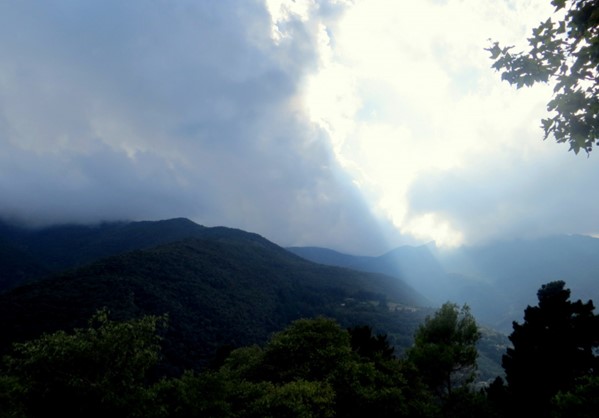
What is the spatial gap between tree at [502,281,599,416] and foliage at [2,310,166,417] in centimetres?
2613

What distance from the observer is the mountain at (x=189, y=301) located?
98.4 m

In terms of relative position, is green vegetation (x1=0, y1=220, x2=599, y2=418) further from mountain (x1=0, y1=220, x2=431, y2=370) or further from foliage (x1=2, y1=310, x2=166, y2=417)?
mountain (x1=0, y1=220, x2=431, y2=370)

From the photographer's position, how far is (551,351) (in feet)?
91.7

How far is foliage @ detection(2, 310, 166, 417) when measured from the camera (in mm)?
17688

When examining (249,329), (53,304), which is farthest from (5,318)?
(249,329)

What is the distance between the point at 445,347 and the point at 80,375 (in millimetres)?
31541

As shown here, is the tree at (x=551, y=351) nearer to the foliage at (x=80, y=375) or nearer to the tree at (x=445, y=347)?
the tree at (x=445, y=347)

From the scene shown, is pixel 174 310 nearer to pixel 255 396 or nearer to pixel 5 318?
pixel 5 318

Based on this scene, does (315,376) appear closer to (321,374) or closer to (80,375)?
(321,374)

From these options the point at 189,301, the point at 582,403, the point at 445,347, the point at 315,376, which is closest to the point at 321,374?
the point at 315,376

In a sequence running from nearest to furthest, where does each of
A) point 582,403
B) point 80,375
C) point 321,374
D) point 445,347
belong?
1. point 582,403
2. point 80,375
3. point 321,374
4. point 445,347

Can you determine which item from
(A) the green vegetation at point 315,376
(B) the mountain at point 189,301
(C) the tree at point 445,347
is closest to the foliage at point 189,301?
(B) the mountain at point 189,301

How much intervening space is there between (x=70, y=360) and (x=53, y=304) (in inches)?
3923

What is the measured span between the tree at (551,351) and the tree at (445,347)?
7.17m
